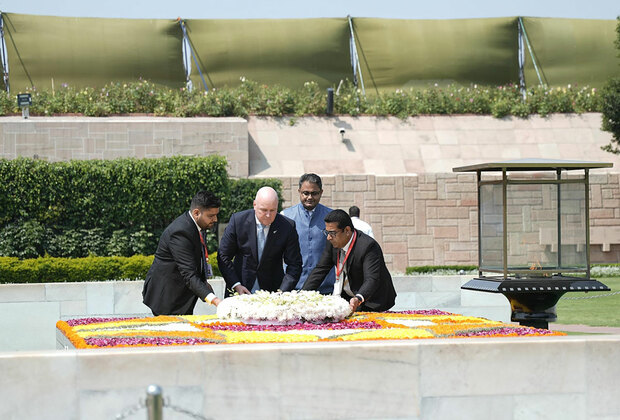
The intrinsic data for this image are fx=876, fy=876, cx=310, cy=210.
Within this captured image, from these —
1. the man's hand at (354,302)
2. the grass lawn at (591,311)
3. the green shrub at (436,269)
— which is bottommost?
the grass lawn at (591,311)

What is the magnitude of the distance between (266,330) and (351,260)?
1.27m

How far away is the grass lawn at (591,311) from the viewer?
11.2 m

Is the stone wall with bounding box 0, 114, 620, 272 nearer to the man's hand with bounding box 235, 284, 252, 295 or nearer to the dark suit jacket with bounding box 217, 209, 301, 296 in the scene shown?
the dark suit jacket with bounding box 217, 209, 301, 296

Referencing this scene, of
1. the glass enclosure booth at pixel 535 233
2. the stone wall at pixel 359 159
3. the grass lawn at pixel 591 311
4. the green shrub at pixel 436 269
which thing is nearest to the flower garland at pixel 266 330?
the glass enclosure booth at pixel 535 233

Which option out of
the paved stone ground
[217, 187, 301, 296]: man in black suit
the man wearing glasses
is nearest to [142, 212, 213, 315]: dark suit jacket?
[217, 187, 301, 296]: man in black suit

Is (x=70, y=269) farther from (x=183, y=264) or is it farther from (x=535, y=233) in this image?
(x=535, y=233)

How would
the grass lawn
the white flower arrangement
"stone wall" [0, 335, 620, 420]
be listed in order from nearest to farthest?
"stone wall" [0, 335, 620, 420]
the white flower arrangement
the grass lawn

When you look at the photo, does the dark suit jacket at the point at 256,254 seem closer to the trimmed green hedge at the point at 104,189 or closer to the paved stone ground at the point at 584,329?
the paved stone ground at the point at 584,329

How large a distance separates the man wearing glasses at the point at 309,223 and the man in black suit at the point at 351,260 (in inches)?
28.4

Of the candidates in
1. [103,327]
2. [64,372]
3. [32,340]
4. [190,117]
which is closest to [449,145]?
[190,117]

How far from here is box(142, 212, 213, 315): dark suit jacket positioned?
670cm

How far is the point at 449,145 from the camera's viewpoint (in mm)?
20594

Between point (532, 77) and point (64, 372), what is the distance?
21.2 meters

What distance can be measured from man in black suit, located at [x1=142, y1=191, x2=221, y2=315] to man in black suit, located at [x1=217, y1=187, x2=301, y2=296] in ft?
1.37
